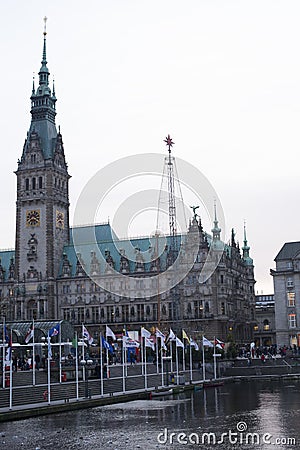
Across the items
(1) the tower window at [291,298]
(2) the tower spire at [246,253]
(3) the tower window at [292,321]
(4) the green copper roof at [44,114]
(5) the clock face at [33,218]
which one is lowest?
(3) the tower window at [292,321]

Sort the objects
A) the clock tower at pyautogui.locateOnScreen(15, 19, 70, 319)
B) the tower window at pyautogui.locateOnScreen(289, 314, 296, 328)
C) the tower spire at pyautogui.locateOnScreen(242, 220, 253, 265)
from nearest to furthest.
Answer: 1. the tower window at pyautogui.locateOnScreen(289, 314, 296, 328)
2. the clock tower at pyautogui.locateOnScreen(15, 19, 70, 319)
3. the tower spire at pyautogui.locateOnScreen(242, 220, 253, 265)

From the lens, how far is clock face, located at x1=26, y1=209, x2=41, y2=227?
156750 millimetres

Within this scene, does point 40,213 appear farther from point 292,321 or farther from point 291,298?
point 292,321

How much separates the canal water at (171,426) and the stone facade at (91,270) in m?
73.3

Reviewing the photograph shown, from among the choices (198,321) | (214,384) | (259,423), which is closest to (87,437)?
(259,423)

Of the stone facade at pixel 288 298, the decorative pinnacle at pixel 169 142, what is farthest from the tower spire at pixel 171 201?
the stone facade at pixel 288 298

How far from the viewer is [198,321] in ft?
476

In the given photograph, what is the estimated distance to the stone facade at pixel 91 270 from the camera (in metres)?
147

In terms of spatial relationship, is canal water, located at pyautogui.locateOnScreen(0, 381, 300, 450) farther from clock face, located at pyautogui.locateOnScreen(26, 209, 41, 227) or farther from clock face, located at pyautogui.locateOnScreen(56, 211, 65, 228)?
clock face, located at pyautogui.locateOnScreen(56, 211, 65, 228)

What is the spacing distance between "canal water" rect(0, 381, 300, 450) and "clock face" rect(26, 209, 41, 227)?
89658 mm

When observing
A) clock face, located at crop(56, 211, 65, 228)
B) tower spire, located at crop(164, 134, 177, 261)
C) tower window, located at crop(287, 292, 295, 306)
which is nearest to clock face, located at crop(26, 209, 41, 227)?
clock face, located at crop(56, 211, 65, 228)

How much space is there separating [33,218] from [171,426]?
11190cm

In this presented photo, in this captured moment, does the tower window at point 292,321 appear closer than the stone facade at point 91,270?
Yes

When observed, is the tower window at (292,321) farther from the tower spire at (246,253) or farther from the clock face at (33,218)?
the clock face at (33,218)
